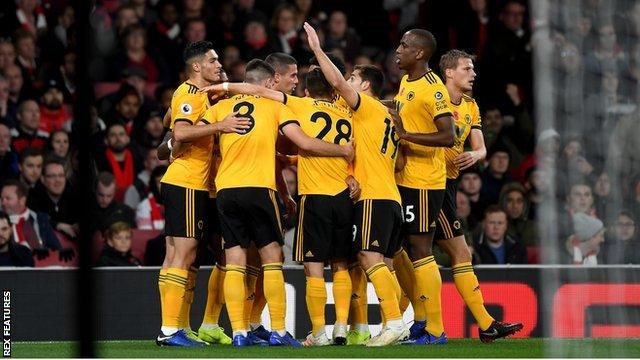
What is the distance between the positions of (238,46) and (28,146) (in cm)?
266

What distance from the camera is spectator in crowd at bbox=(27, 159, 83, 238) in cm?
1047

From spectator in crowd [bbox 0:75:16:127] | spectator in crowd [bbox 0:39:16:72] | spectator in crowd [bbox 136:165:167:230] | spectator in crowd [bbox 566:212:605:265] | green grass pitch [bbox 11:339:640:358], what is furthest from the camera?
spectator in crowd [bbox 0:39:16:72]

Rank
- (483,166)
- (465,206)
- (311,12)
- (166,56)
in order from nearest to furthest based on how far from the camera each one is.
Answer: (465,206)
(483,166)
(166,56)
(311,12)

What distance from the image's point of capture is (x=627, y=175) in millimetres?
6352

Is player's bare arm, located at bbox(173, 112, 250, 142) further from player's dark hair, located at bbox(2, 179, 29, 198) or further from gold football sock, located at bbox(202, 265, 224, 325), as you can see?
player's dark hair, located at bbox(2, 179, 29, 198)

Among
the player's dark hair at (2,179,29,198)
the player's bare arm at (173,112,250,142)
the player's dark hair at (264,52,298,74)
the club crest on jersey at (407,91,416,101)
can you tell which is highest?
the player's dark hair at (264,52,298,74)

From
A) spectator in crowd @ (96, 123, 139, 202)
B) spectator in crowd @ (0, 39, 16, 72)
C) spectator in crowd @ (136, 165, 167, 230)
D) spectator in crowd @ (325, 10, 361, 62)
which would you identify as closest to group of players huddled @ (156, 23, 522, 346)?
spectator in crowd @ (136, 165, 167, 230)

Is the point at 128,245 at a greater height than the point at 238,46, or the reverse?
the point at 238,46

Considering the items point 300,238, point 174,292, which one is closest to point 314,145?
point 300,238

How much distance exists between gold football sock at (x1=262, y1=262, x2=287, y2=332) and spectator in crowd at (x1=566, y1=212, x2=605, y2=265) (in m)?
1.82

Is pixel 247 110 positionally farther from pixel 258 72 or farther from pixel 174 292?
pixel 174 292

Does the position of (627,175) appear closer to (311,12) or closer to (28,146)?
(28,146)

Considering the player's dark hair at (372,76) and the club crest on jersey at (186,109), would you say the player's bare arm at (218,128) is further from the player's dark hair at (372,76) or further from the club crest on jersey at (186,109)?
the player's dark hair at (372,76)

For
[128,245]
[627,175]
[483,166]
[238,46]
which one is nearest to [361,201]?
[627,175]
